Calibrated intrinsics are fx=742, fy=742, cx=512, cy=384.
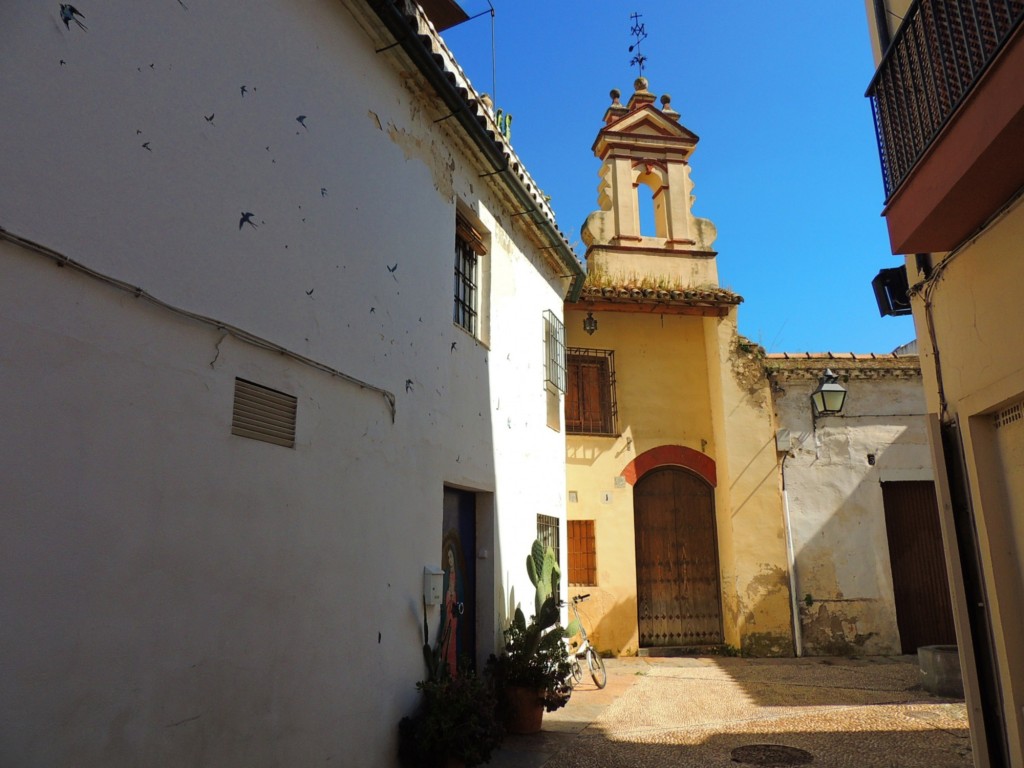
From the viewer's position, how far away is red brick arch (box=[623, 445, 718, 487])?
40.1 feet

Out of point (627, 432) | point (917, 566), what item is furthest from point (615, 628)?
point (917, 566)

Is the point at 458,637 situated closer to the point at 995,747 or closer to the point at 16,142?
the point at 995,747

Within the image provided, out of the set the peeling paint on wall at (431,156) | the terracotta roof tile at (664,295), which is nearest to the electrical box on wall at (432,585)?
the peeling paint on wall at (431,156)

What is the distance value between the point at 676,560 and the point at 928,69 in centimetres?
885

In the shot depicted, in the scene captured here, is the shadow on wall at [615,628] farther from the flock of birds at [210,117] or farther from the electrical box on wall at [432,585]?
the flock of birds at [210,117]

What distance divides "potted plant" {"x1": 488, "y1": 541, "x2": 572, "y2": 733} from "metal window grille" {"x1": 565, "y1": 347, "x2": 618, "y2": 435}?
16.9ft

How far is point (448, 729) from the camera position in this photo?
5.09 metres

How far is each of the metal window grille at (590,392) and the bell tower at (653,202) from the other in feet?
5.22

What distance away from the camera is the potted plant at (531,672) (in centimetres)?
680

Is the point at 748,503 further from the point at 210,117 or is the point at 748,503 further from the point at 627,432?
the point at 210,117

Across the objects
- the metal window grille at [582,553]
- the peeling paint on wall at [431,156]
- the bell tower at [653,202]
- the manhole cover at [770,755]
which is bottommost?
the manhole cover at [770,755]

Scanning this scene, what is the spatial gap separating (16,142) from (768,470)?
1114 cm

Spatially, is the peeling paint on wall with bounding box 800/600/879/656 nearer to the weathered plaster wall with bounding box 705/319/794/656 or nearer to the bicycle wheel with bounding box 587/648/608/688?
the weathered plaster wall with bounding box 705/319/794/656

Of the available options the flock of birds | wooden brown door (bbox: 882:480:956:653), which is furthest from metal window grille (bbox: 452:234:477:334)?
wooden brown door (bbox: 882:480:956:653)
